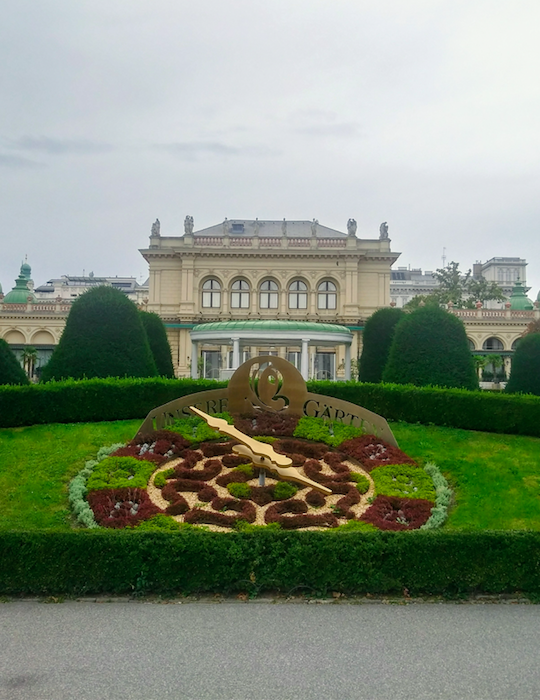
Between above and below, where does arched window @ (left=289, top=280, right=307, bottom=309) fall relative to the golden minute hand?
above

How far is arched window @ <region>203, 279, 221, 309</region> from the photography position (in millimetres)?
56188

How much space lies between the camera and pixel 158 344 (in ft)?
72.0

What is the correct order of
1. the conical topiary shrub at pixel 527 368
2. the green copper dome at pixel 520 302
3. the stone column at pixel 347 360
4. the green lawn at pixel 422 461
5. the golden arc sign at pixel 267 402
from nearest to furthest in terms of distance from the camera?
1. the green lawn at pixel 422 461
2. the golden arc sign at pixel 267 402
3. the conical topiary shrub at pixel 527 368
4. the stone column at pixel 347 360
5. the green copper dome at pixel 520 302

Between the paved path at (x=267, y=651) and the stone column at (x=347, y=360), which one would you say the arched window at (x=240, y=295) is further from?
the paved path at (x=267, y=651)

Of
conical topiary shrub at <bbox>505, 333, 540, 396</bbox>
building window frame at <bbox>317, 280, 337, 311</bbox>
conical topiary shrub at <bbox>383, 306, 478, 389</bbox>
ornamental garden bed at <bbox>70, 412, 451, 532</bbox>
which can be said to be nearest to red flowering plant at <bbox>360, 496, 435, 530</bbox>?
ornamental garden bed at <bbox>70, 412, 451, 532</bbox>

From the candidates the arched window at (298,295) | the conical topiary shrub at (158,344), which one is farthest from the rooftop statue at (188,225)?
the conical topiary shrub at (158,344)

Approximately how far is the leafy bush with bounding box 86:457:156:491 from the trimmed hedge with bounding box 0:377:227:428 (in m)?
3.54

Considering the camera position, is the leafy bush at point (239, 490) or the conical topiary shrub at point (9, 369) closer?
the leafy bush at point (239, 490)

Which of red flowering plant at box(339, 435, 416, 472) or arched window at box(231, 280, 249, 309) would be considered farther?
arched window at box(231, 280, 249, 309)

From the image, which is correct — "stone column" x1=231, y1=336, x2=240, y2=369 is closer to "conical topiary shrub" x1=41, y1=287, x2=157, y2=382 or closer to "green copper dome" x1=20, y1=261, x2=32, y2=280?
"conical topiary shrub" x1=41, y1=287, x2=157, y2=382

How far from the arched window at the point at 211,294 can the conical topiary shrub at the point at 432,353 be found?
39768mm

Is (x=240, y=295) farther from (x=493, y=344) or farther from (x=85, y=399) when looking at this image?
(x=85, y=399)

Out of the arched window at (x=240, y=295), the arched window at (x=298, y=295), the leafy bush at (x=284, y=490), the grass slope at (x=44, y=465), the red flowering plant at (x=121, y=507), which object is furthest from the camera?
the arched window at (x=298, y=295)

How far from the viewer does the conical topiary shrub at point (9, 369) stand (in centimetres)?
1641
